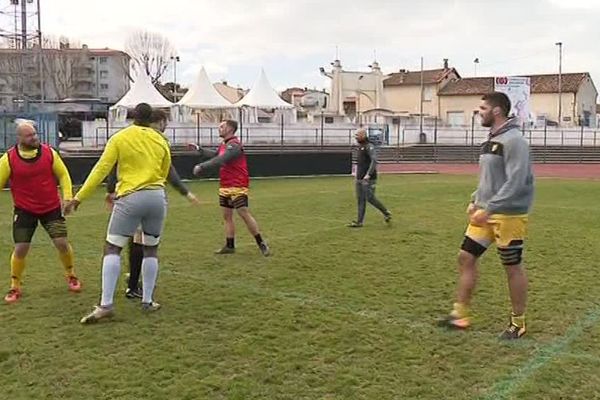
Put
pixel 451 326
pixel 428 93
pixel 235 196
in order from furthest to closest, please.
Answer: pixel 428 93
pixel 235 196
pixel 451 326

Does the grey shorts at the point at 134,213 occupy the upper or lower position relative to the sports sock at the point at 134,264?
upper

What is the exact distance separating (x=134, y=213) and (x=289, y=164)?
19.7 metres

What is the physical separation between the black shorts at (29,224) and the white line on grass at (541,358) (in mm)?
4423

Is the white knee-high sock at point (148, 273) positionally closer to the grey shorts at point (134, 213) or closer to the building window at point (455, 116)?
the grey shorts at point (134, 213)

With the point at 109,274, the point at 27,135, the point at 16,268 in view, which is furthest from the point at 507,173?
the point at 16,268

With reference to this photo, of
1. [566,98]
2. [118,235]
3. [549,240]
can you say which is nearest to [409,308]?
[118,235]

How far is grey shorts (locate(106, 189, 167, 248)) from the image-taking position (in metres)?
5.75

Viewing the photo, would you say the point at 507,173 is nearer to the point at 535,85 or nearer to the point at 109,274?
the point at 109,274

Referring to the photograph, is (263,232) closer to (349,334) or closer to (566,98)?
(349,334)

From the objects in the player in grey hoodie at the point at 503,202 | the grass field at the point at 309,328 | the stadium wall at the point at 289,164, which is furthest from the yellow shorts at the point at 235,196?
the stadium wall at the point at 289,164

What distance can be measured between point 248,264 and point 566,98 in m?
67.6

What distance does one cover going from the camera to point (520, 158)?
5.14 m

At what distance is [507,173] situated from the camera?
204 inches

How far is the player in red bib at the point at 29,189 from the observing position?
6672mm
